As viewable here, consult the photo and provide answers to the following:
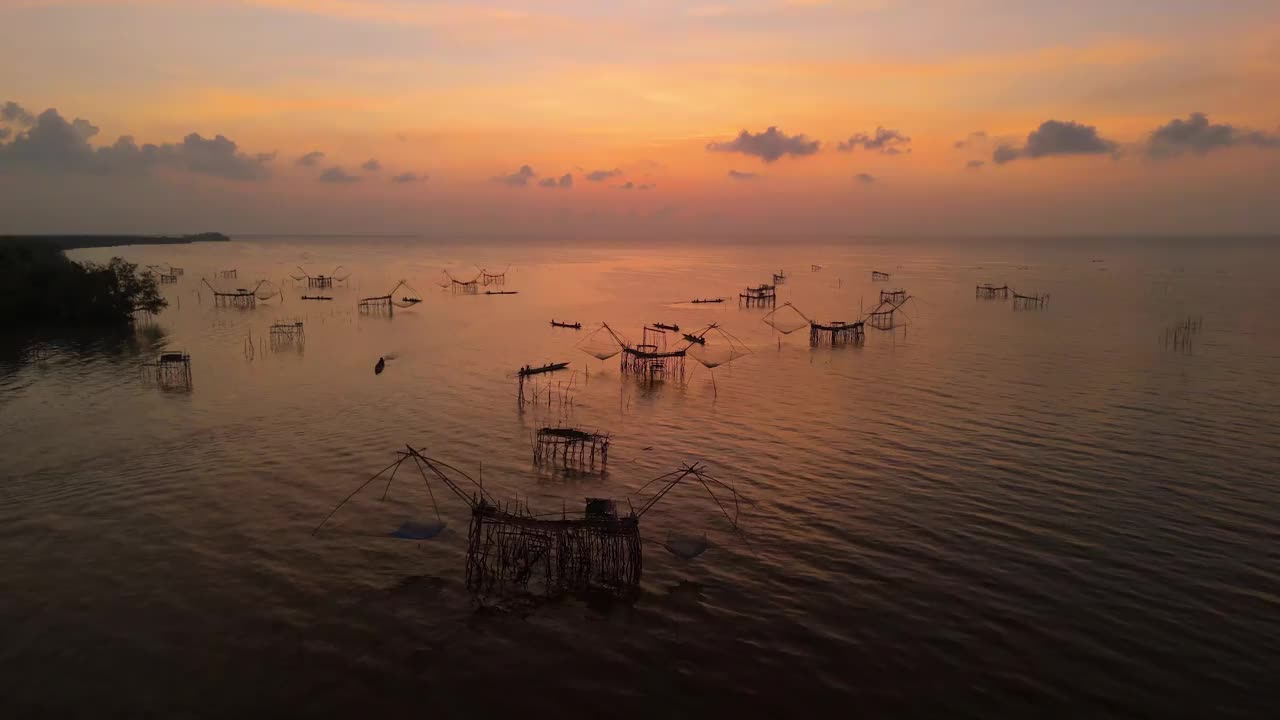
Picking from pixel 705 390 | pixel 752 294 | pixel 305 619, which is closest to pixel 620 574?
pixel 305 619

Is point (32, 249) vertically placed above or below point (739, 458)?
above

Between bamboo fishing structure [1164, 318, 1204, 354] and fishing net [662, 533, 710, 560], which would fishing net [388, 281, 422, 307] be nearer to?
fishing net [662, 533, 710, 560]

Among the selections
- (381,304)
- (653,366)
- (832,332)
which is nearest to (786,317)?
(832,332)

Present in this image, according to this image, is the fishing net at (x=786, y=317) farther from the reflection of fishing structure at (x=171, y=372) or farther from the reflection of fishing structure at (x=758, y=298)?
the reflection of fishing structure at (x=171, y=372)

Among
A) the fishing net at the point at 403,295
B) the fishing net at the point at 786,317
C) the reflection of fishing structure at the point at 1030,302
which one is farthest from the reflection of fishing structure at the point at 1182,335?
the fishing net at the point at 403,295

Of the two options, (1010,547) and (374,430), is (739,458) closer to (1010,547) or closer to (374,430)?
(1010,547)

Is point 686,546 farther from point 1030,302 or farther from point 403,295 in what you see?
point 403,295
